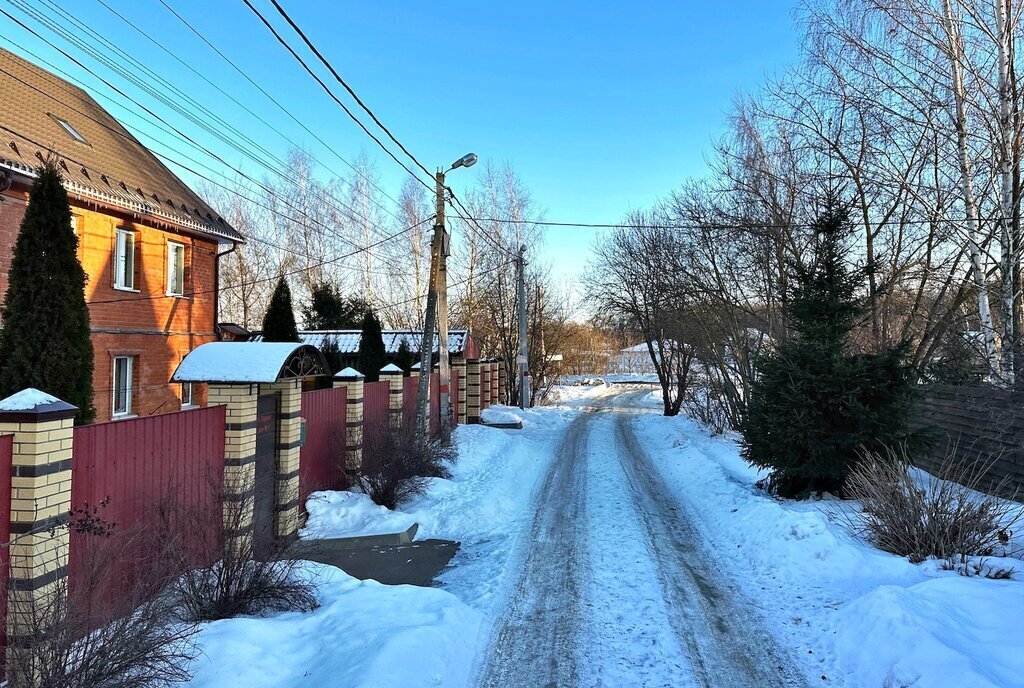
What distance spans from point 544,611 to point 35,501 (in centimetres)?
378

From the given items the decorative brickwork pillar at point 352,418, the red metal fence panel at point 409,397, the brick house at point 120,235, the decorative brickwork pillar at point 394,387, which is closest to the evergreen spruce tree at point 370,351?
the brick house at point 120,235

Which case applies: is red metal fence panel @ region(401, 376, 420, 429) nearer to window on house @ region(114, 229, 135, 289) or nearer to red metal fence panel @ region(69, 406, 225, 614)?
red metal fence panel @ region(69, 406, 225, 614)

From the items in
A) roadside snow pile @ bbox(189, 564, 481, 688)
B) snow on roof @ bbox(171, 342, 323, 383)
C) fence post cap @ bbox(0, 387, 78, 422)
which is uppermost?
snow on roof @ bbox(171, 342, 323, 383)

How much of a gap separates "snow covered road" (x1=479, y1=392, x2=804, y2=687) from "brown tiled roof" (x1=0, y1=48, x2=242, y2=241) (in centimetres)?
1057

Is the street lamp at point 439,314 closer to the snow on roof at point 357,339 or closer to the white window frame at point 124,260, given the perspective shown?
the white window frame at point 124,260

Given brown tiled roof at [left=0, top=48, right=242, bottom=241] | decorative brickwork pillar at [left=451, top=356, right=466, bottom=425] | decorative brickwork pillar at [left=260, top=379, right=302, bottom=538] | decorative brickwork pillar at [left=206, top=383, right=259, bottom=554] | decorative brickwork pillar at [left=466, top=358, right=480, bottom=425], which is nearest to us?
decorative brickwork pillar at [left=206, top=383, right=259, bottom=554]

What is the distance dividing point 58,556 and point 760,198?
14075mm

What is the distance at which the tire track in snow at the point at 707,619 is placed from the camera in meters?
3.87

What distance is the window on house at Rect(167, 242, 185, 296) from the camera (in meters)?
13.7

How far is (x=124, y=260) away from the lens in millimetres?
12391

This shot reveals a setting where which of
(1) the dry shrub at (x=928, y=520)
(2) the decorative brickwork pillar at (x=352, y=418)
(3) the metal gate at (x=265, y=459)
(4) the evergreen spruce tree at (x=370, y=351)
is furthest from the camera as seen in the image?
(4) the evergreen spruce tree at (x=370, y=351)

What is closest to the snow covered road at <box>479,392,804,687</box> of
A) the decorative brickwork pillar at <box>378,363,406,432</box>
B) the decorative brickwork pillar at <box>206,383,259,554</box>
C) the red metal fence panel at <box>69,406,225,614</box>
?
the red metal fence panel at <box>69,406,225,614</box>


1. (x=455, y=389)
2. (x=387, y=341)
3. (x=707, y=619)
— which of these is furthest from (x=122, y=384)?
(x=707, y=619)

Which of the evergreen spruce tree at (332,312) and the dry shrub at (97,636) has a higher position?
the evergreen spruce tree at (332,312)
